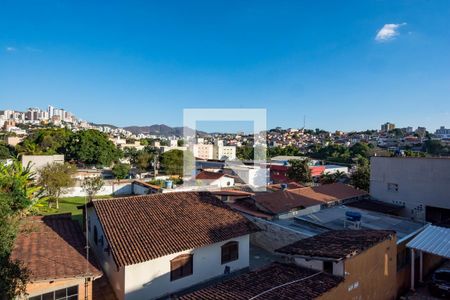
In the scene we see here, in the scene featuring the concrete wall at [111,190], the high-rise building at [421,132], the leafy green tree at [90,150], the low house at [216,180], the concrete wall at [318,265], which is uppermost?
the high-rise building at [421,132]

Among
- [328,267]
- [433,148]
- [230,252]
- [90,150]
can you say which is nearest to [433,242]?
[328,267]

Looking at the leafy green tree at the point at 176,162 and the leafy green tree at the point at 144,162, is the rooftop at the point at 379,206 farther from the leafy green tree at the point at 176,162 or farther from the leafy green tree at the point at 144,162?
the leafy green tree at the point at 144,162

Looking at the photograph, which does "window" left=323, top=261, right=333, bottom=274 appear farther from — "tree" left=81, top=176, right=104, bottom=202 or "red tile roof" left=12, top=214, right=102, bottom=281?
"tree" left=81, top=176, right=104, bottom=202

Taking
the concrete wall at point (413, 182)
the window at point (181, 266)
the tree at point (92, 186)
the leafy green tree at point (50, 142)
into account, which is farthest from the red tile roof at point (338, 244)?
the leafy green tree at point (50, 142)

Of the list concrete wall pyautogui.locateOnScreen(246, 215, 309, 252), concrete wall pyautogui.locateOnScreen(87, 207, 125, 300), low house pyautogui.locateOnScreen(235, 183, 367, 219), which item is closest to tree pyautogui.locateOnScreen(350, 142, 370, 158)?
low house pyautogui.locateOnScreen(235, 183, 367, 219)

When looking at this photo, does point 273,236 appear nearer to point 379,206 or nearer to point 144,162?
point 379,206

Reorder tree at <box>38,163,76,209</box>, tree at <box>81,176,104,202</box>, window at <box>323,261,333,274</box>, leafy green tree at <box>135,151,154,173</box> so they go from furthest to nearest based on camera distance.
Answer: leafy green tree at <box>135,151,154,173</box>, tree at <box>81,176,104,202</box>, tree at <box>38,163,76,209</box>, window at <box>323,261,333,274</box>

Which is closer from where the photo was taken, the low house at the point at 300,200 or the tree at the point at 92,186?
the low house at the point at 300,200
